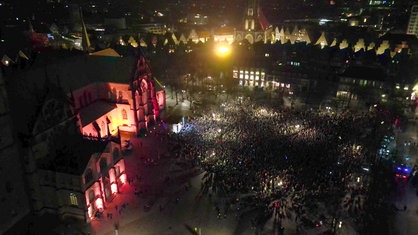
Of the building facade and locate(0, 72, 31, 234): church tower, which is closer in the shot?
locate(0, 72, 31, 234): church tower

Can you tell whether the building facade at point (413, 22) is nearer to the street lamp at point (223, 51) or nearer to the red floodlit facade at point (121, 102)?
the street lamp at point (223, 51)

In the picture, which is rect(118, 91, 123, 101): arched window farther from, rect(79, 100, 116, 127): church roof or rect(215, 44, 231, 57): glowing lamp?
rect(215, 44, 231, 57): glowing lamp

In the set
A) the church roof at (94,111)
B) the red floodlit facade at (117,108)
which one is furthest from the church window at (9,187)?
the church roof at (94,111)

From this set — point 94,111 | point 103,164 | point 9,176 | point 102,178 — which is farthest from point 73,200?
point 94,111

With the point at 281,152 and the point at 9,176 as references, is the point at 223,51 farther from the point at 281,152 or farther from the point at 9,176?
the point at 9,176

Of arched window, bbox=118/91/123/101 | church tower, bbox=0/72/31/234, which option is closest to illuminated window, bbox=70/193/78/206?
church tower, bbox=0/72/31/234

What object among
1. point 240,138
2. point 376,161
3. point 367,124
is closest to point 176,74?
point 240,138
